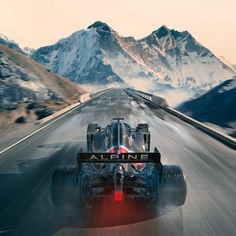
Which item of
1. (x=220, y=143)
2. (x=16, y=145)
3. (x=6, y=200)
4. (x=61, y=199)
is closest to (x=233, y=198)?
(x=61, y=199)

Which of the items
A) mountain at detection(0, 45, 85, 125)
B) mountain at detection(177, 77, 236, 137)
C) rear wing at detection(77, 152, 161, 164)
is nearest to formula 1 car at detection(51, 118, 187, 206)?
rear wing at detection(77, 152, 161, 164)

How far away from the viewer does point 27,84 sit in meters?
65.1

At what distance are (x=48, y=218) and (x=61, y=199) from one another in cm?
51

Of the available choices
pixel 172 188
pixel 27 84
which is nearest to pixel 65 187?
pixel 172 188

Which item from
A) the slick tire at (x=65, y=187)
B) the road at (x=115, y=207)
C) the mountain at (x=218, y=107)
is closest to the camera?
the road at (x=115, y=207)

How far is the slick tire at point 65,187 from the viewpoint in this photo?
8863 millimetres

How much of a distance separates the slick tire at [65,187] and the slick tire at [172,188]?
194cm

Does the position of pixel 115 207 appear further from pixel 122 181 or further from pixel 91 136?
pixel 91 136

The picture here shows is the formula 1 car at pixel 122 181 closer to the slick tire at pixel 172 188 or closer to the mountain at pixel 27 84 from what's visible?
the slick tire at pixel 172 188

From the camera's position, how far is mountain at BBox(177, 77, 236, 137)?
113ft

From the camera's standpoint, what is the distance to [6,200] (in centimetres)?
992

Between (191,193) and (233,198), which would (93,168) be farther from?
(233,198)

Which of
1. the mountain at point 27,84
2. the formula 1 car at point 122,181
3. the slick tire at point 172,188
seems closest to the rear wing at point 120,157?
the formula 1 car at point 122,181

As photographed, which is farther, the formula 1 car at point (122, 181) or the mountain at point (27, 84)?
the mountain at point (27, 84)
